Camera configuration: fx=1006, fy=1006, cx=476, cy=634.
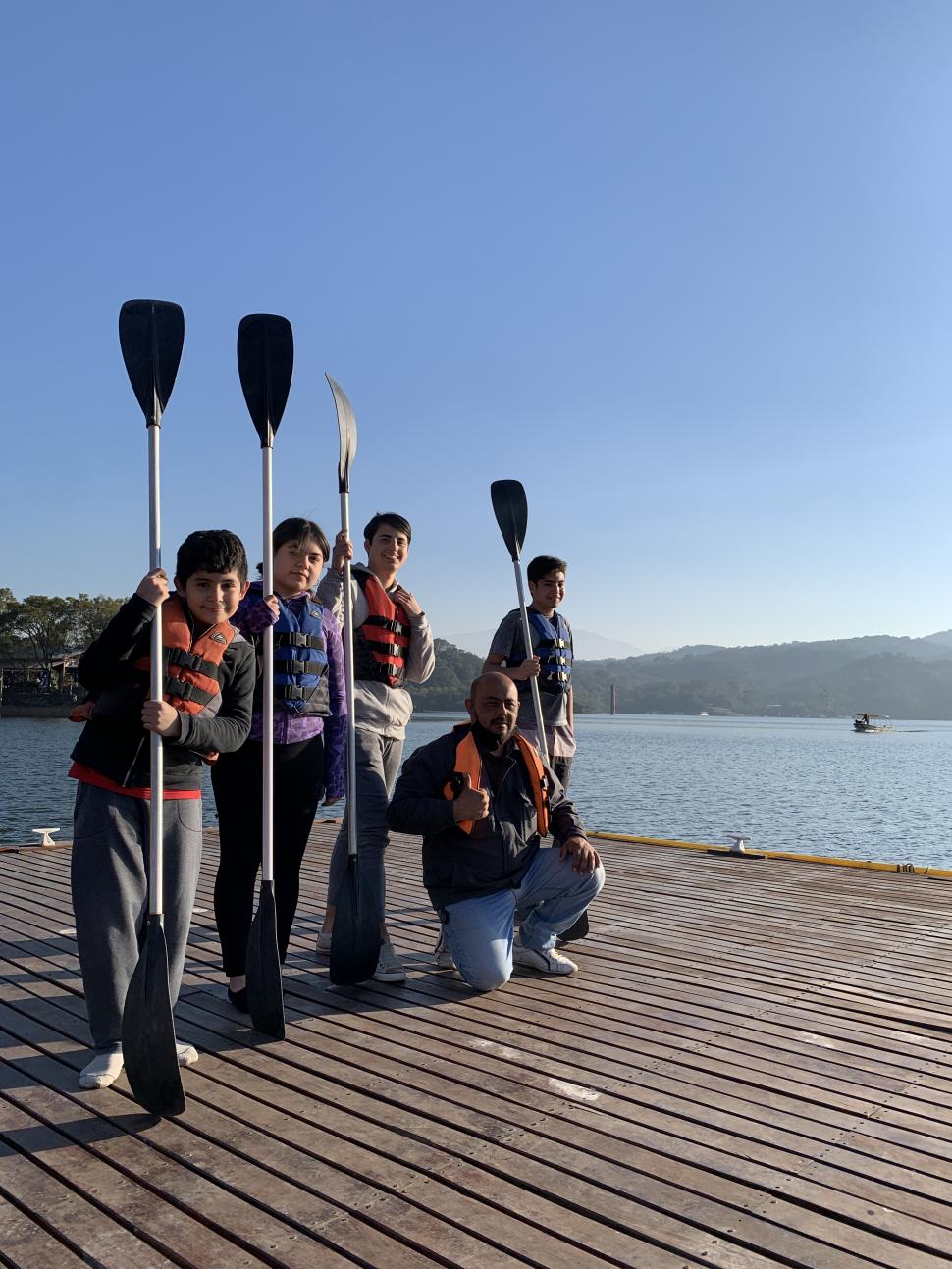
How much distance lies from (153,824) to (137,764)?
0.71 feet

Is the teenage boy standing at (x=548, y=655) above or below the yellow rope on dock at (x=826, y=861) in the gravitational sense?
above

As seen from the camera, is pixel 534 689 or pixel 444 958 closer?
pixel 444 958

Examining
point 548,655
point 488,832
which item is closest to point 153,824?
point 488,832

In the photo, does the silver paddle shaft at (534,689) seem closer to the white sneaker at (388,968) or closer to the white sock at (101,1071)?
the white sneaker at (388,968)

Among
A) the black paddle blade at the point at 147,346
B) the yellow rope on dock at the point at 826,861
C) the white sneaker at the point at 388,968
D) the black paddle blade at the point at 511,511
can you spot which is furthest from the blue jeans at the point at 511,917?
the yellow rope on dock at the point at 826,861

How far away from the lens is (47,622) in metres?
81.2

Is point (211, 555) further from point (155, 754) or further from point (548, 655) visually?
point (548, 655)

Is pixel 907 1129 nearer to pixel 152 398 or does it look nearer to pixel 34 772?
pixel 152 398

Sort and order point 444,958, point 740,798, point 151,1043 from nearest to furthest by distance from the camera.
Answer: point 151,1043, point 444,958, point 740,798

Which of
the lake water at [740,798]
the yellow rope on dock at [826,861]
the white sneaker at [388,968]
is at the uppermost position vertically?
the white sneaker at [388,968]

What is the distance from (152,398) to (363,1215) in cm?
236

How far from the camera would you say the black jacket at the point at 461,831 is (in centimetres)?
396

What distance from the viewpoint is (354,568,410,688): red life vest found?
4297 millimetres

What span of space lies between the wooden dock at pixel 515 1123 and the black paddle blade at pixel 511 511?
2.23 m
